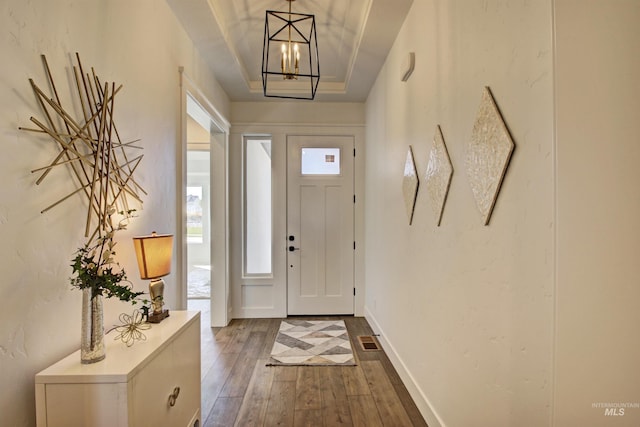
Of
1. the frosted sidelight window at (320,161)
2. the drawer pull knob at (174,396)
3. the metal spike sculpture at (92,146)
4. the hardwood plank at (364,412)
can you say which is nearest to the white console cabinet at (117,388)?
the drawer pull knob at (174,396)

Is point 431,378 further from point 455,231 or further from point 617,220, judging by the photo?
point 617,220

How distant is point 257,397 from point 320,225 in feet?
7.16

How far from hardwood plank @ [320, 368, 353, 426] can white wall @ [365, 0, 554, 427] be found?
0.50m

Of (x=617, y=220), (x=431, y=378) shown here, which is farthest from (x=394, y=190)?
(x=617, y=220)

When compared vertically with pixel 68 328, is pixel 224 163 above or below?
above

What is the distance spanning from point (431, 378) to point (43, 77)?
7.99ft

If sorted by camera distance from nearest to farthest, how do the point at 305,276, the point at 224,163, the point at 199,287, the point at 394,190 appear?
the point at 394,190 → the point at 224,163 → the point at 305,276 → the point at 199,287

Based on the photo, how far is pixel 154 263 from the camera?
5.24ft

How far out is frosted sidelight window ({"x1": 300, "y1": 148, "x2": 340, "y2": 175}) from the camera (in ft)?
13.3

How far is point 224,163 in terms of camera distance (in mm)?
3750

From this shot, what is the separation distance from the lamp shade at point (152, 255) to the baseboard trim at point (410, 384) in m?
1.78

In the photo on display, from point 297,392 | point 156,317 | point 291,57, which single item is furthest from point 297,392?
point 291,57

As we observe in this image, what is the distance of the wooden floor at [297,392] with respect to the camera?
2.04 m

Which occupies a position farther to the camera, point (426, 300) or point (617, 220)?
point (426, 300)
